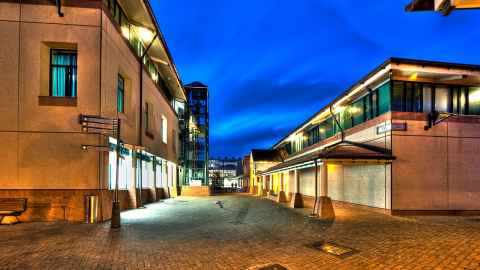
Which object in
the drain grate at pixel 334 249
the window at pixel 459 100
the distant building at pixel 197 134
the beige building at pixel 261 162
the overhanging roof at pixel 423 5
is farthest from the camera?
the distant building at pixel 197 134

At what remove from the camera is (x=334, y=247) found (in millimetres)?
7922

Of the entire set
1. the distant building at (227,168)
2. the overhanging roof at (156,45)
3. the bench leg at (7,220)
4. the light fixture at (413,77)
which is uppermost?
the overhanging roof at (156,45)

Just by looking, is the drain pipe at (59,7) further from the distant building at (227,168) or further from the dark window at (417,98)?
the distant building at (227,168)

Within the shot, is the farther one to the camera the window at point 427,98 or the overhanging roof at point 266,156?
the overhanging roof at point 266,156

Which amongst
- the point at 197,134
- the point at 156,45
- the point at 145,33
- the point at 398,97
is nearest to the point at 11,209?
the point at 145,33

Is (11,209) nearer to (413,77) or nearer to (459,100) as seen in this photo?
(413,77)

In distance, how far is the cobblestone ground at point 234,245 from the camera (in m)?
6.47

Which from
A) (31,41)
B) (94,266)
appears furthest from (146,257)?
(31,41)

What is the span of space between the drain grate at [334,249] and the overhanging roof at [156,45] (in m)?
15.3

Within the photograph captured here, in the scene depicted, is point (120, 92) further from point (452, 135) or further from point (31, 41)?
point (452, 135)

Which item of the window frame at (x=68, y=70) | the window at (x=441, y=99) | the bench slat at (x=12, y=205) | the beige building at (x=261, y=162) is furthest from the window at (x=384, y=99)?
the beige building at (x=261, y=162)

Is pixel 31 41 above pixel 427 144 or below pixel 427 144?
above

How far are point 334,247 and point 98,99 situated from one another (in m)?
10.8

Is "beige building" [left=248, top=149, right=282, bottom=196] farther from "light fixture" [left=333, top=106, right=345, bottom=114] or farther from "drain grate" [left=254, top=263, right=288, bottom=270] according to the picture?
"drain grate" [left=254, top=263, right=288, bottom=270]
